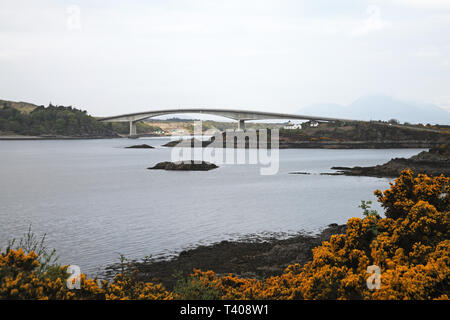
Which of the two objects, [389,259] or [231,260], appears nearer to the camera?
[389,259]

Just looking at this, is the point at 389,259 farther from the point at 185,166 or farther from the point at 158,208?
the point at 185,166

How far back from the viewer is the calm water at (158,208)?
67.2 feet

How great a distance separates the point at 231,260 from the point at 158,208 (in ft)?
49.9

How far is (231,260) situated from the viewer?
54.3 feet

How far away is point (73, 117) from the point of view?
191 m

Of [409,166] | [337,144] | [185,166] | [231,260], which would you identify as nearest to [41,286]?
[231,260]

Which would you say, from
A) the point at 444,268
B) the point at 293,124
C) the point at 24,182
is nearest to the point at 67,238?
the point at 444,268

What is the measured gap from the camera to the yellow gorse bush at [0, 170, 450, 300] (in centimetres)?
730

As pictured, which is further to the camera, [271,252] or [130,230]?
[130,230]

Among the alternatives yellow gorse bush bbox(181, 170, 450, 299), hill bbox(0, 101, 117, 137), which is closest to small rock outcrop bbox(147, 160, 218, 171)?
yellow gorse bush bbox(181, 170, 450, 299)

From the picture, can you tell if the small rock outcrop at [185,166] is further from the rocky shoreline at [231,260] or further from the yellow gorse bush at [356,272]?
the yellow gorse bush at [356,272]

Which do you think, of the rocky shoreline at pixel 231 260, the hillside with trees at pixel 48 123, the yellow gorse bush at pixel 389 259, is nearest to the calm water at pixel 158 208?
the rocky shoreline at pixel 231 260

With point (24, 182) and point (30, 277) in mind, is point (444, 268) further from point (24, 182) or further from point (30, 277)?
point (24, 182)
